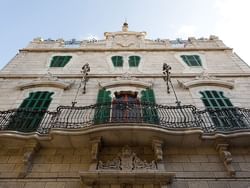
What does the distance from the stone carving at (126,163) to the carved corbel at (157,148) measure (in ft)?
0.82

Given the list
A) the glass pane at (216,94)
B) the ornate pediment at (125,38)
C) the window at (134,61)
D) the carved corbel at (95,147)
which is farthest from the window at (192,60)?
the carved corbel at (95,147)

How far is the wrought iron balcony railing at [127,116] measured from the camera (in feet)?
24.5

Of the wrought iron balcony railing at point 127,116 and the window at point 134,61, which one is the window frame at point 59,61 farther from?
the wrought iron balcony railing at point 127,116

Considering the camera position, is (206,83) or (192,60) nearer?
(206,83)

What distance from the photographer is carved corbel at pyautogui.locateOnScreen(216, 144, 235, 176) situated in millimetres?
6301

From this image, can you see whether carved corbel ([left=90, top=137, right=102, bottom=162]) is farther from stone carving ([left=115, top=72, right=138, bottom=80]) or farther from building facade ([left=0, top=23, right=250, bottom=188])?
stone carving ([left=115, top=72, right=138, bottom=80])

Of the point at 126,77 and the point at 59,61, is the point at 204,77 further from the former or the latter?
the point at 59,61

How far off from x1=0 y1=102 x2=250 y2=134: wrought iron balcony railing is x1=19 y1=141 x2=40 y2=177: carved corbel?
1.61ft

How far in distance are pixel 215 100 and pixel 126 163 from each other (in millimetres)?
4655

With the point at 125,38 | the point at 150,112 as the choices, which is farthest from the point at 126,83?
the point at 125,38

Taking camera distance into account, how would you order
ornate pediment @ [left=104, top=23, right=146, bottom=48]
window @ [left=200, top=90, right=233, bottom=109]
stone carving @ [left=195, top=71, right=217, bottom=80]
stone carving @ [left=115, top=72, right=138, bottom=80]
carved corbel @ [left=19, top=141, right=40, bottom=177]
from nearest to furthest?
carved corbel @ [left=19, top=141, right=40, bottom=177]
window @ [left=200, top=90, right=233, bottom=109]
stone carving @ [left=195, top=71, right=217, bottom=80]
stone carving @ [left=115, top=72, right=138, bottom=80]
ornate pediment @ [left=104, top=23, right=146, bottom=48]

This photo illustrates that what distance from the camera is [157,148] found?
6.66 m

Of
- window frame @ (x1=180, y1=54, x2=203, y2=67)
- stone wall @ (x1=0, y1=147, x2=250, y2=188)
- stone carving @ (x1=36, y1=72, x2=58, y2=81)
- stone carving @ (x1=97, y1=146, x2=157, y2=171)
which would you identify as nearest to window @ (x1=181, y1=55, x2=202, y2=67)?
window frame @ (x1=180, y1=54, x2=203, y2=67)

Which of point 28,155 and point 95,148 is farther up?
point 95,148
